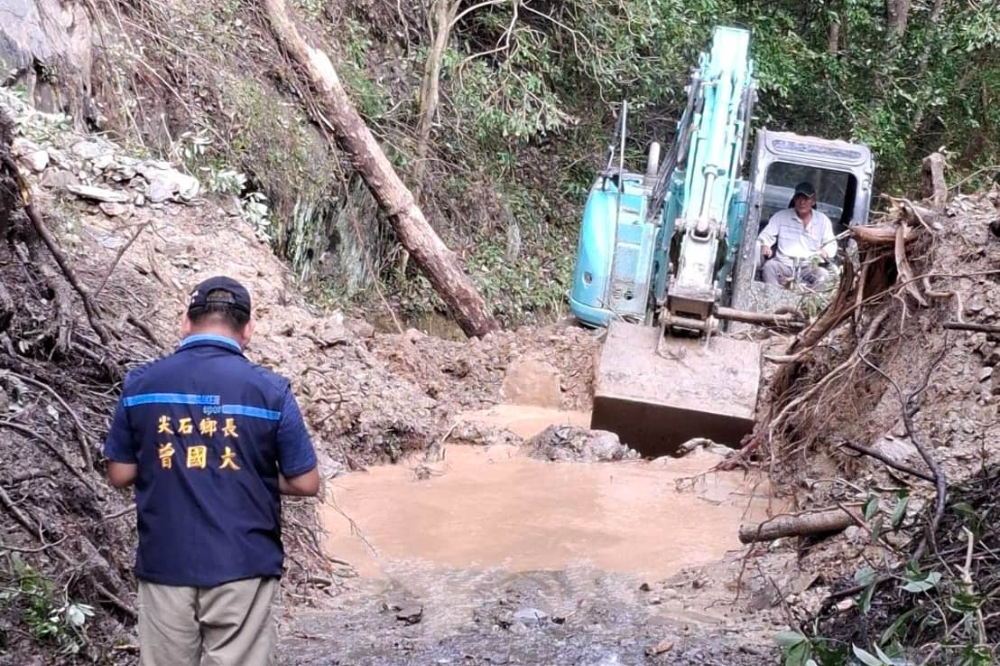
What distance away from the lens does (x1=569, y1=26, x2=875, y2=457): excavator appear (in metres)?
8.31

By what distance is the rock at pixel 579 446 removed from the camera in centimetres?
801

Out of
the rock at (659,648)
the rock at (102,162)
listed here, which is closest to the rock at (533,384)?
the rock at (102,162)

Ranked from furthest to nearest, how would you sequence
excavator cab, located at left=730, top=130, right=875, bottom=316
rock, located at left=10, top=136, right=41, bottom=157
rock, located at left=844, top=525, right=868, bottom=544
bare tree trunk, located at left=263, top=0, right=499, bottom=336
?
bare tree trunk, located at left=263, top=0, right=499, bottom=336 → excavator cab, located at left=730, top=130, right=875, bottom=316 → rock, located at left=10, top=136, right=41, bottom=157 → rock, located at left=844, top=525, right=868, bottom=544

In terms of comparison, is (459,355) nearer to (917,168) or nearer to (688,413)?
(688,413)

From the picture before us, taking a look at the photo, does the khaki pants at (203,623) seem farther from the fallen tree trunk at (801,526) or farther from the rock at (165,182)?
the rock at (165,182)

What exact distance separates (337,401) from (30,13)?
3.72 metres

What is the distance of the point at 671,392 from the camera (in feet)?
27.1

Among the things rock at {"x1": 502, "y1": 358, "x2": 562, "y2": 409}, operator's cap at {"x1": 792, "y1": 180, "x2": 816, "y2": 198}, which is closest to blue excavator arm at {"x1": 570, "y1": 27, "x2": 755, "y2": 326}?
operator's cap at {"x1": 792, "y1": 180, "x2": 816, "y2": 198}

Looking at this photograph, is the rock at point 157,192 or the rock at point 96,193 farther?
the rock at point 157,192

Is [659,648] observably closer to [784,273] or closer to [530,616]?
[530,616]

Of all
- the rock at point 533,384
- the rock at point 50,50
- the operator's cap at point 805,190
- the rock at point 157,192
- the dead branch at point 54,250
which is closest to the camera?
the dead branch at point 54,250

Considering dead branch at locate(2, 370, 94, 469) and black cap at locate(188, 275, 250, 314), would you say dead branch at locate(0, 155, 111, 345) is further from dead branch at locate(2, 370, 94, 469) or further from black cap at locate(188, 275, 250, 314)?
black cap at locate(188, 275, 250, 314)

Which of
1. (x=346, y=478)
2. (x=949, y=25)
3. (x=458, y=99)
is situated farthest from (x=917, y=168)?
(x=346, y=478)

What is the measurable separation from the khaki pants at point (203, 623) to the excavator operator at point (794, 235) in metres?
7.65
